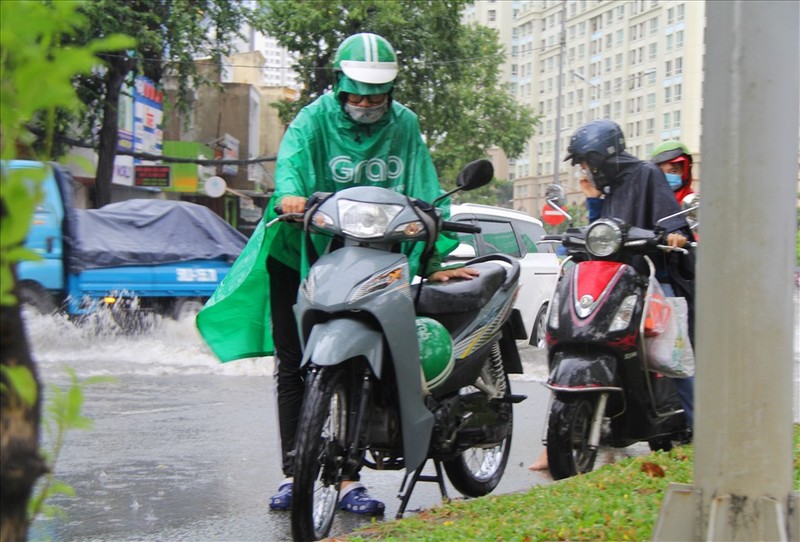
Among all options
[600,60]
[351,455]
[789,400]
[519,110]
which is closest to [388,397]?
[351,455]

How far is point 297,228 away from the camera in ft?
15.4

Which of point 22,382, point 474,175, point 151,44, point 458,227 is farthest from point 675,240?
point 151,44

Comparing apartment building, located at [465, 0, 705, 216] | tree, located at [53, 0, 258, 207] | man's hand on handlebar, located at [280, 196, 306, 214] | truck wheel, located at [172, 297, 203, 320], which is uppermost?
apartment building, located at [465, 0, 705, 216]

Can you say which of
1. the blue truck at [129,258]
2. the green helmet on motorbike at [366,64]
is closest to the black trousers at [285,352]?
the green helmet on motorbike at [366,64]

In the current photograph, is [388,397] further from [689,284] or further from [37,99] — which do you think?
[37,99]

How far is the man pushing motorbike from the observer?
4645mm

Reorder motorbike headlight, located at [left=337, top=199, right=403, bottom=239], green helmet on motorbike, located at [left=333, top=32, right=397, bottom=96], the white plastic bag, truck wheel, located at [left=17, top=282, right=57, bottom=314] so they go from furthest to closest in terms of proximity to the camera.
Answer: truck wheel, located at [left=17, top=282, right=57, bottom=314]
the white plastic bag
green helmet on motorbike, located at [left=333, top=32, right=397, bottom=96]
motorbike headlight, located at [left=337, top=199, right=403, bottom=239]

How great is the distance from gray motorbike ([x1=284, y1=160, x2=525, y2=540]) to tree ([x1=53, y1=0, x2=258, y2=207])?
18.4 m

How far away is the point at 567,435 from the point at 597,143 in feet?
5.35

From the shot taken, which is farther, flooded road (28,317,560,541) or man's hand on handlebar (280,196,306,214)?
flooded road (28,317,560,541)

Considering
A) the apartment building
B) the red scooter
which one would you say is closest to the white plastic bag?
the red scooter

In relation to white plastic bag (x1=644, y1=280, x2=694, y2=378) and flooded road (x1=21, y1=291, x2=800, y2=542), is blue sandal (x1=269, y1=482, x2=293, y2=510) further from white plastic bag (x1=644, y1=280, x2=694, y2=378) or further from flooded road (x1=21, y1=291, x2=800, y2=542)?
white plastic bag (x1=644, y1=280, x2=694, y2=378)

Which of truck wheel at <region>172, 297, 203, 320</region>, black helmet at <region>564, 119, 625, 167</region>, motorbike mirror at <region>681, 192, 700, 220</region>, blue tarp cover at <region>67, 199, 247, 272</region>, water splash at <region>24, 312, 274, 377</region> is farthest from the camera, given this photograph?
truck wheel at <region>172, 297, 203, 320</region>

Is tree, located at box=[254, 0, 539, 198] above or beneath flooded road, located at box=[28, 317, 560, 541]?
above
